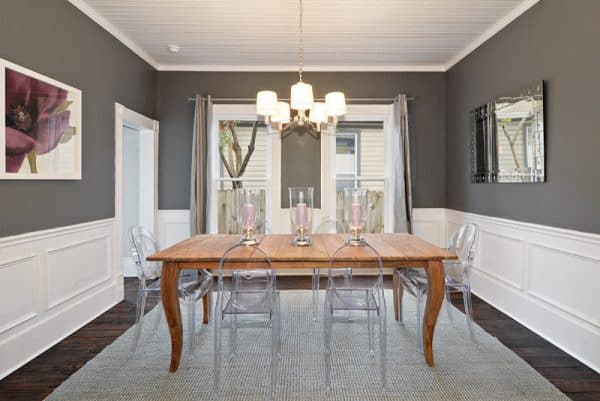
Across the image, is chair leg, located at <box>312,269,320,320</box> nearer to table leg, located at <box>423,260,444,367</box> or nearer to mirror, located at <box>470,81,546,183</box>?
table leg, located at <box>423,260,444,367</box>

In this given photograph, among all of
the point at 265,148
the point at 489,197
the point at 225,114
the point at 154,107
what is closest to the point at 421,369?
the point at 489,197

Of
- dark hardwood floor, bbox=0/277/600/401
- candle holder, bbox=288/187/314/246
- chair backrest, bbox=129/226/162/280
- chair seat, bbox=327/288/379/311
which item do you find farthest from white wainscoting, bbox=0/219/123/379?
chair seat, bbox=327/288/379/311

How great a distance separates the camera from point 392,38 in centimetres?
409

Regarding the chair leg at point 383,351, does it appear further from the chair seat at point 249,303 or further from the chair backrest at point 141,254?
the chair backrest at point 141,254

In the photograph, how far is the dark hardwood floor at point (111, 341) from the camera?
2.33 metres

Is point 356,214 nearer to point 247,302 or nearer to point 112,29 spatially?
point 247,302

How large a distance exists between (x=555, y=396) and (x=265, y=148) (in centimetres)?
381

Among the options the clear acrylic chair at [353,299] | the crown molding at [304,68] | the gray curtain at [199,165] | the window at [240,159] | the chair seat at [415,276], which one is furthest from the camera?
the window at [240,159]

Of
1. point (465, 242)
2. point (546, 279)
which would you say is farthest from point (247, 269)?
point (546, 279)

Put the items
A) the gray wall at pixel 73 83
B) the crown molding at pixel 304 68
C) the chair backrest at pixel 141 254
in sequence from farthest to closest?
the crown molding at pixel 304 68 → the chair backrest at pixel 141 254 → the gray wall at pixel 73 83

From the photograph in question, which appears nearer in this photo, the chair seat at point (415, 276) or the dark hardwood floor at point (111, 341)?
the dark hardwood floor at point (111, 341)

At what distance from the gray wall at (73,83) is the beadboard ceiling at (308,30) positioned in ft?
0.72

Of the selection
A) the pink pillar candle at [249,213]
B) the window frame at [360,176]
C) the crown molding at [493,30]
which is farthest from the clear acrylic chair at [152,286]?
the crown molding at [493,30]

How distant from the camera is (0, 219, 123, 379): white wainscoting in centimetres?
255
